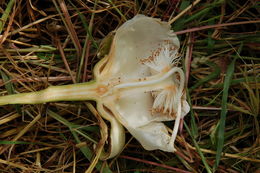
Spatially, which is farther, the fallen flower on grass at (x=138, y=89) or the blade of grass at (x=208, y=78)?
the blade of grass at (x=208, y=78)

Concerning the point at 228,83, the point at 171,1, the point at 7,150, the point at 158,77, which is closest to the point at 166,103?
the point at 158,77

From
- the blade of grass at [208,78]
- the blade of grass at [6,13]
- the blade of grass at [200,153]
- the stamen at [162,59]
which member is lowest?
the blade of grass at [200,153]

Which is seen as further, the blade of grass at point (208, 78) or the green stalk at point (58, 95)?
the blade of grass at point (208, 78)

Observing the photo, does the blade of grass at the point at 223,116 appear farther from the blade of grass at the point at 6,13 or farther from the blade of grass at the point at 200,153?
the blade of grass at the point at 6,13

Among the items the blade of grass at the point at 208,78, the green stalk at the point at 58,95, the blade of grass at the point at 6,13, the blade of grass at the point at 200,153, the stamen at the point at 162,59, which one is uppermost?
the blade of grass at the point at 6,13

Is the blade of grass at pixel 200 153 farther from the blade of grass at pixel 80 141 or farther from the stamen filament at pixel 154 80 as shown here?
the blade of grass at pixel 80 141

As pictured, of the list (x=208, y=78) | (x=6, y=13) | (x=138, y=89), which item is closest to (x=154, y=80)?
(x=138, y=89)

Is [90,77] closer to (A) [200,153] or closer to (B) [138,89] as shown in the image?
(B) [138,89]

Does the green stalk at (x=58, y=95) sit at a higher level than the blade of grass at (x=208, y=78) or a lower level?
higher

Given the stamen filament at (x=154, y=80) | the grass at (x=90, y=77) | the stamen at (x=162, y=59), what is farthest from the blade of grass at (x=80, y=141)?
the stamen at (x=162, y=59)

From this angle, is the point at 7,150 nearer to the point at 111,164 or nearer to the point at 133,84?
the point at 111,164

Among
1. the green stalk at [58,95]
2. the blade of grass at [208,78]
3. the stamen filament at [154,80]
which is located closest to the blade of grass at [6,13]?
the green stalk at [58,95]
